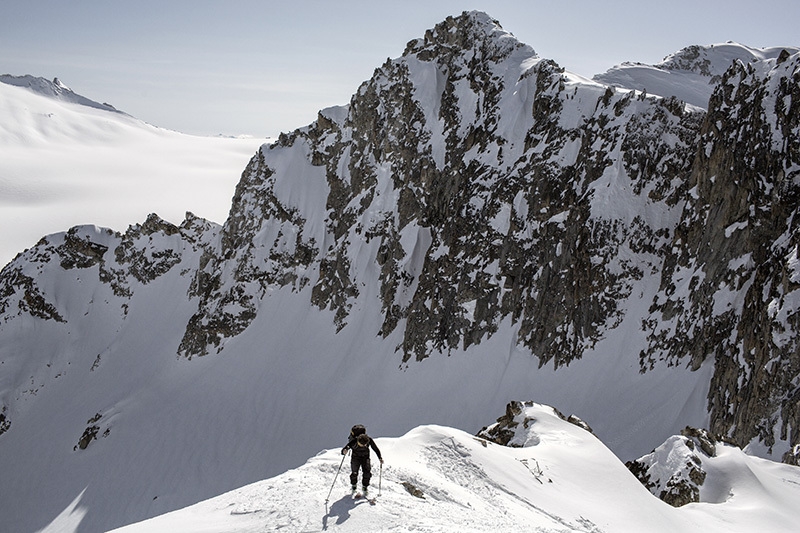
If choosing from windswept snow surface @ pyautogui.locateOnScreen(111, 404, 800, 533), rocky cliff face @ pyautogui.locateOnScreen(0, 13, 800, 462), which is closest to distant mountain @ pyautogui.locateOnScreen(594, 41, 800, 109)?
rocky cliff face @ pyautogui.locateOnScreen(0, 13, 800, 462)

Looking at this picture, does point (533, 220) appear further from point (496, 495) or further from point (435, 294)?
point (496, 495)

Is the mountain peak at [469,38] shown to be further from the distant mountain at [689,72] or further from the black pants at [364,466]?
the black pants at [364,466]

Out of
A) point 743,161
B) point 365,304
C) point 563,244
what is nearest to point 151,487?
point 365,304

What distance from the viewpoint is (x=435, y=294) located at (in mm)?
47281

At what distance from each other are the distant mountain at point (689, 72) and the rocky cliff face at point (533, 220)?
381 inches

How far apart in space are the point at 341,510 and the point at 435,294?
3696 cm

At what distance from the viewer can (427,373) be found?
45.3 metres

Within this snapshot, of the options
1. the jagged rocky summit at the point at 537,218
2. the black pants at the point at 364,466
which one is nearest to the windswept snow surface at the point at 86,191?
the jagged rocky summit at the point at 537,218

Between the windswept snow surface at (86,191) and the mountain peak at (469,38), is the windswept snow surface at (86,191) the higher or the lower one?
the lower one

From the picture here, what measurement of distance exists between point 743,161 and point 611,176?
26.1ft

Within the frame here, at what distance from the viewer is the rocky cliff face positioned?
3203cm

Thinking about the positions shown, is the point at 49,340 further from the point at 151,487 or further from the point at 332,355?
the point at 332,355

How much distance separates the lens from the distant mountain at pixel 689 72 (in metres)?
51.2

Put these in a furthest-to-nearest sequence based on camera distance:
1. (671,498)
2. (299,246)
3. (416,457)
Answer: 1. (299,246)
2. (671,498)
3. (416,457)
